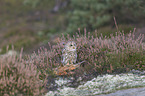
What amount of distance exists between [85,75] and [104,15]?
15.8 meters

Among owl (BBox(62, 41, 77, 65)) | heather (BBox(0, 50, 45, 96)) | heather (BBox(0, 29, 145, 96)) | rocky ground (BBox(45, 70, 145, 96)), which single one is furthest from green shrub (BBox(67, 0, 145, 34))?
heather (BBox(0, 50, 45, 96))

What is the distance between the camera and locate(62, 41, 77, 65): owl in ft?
18.1

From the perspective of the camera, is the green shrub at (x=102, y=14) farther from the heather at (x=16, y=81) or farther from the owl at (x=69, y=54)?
the heather at (x=16, y=81)

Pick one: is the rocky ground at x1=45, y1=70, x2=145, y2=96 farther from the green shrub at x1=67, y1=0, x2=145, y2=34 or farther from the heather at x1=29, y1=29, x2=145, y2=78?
the green shrub at x1=67, y1=0, x2=145, y2=34

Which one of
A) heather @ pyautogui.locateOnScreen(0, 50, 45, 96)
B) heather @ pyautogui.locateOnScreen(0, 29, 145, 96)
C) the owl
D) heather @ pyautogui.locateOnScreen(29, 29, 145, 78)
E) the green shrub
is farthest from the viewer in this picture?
the green shrub

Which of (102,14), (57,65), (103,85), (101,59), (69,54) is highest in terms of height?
(102,14)

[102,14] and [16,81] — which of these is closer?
[16,81]

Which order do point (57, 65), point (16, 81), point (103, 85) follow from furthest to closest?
point (57, 65), point (103, 85), point (16, 81)

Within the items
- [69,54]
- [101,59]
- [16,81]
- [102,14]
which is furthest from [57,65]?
[102,14]

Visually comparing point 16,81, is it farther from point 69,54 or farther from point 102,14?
point 102,14

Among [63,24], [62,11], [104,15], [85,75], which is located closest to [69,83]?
[85,75]

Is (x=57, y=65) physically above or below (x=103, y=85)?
above

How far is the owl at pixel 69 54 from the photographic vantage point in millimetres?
5520

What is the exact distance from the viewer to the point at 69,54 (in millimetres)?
5602
